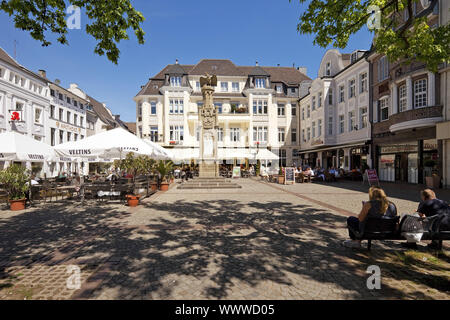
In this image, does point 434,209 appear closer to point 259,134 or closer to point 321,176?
point 321,176

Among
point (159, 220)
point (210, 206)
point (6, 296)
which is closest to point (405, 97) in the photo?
point (210, 206)

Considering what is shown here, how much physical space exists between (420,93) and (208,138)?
16.0 m

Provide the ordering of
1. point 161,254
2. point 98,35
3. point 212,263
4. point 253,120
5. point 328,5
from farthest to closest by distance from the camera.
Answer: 1. point 253,120
2. point 328,5
3. point 98,35
4. point 161,254
5. point 212,263

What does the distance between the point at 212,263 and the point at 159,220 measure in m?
3.63

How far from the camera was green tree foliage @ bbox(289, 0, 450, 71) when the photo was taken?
6488 mm

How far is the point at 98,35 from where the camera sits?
19.6 feet

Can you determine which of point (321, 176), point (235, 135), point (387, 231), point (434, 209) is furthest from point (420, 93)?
point (235, 135)

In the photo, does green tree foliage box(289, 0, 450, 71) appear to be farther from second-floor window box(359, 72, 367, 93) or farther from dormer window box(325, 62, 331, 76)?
dormer window box(325, 62, 331, 76)

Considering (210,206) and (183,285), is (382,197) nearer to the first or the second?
(183,285)

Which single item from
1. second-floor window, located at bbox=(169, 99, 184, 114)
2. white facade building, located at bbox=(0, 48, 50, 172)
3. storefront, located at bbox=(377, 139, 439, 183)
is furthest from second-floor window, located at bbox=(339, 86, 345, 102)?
white facade building, located at bbox=(0, 48, 50, 172)

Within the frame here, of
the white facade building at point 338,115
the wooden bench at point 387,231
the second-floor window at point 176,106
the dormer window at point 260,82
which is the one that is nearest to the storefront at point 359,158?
the white facade building at point 338,115

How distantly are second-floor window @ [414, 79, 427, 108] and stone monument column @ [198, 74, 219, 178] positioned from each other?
1507cm

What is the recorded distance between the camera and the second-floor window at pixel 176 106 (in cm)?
3459

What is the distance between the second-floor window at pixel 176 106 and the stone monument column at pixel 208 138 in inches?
647
